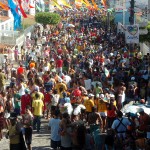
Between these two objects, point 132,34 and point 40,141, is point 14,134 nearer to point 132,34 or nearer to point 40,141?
point 40,141

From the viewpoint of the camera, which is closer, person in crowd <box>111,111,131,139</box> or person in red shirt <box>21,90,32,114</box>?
person in crowd <box>111,111,131,139</box>

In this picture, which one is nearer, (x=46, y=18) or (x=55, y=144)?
(x=55, y=144)

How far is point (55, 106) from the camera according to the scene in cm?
1617

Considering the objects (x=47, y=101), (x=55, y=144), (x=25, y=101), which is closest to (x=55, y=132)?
(x=55, y=144)

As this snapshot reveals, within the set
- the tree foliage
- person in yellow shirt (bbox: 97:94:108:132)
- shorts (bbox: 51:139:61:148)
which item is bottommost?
shorts (bbox: 51:139:61:148)

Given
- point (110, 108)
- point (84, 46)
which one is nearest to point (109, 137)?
point (110, 108)

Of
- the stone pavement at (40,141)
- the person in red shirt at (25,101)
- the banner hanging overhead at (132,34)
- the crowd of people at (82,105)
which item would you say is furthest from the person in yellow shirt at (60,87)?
the banner hanging overhead at (132,34)

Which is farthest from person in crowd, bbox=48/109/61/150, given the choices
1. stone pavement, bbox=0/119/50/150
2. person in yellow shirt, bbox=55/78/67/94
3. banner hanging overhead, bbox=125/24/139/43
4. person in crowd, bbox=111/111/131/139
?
banner hanging overhead, bbox=125/24/139/43

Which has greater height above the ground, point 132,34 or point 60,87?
point 132,34

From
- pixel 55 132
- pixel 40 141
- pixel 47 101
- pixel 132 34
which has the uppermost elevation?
pixel 132 34

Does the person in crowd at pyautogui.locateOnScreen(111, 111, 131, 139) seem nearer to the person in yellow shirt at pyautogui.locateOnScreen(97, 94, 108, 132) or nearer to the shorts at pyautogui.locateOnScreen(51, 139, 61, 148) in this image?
the shorts at pyautogui.locateOnScreen(51, 139, 61, 148)

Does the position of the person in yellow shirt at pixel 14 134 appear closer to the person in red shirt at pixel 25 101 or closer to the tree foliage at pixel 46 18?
the person in red shirt at pixel 25 101

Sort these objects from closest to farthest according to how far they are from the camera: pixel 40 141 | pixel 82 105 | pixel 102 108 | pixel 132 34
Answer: pixel 40 141 < pixel 102 108 < pixel 82 105 < pixel 132 34

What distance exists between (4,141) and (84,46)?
69.0 feet
